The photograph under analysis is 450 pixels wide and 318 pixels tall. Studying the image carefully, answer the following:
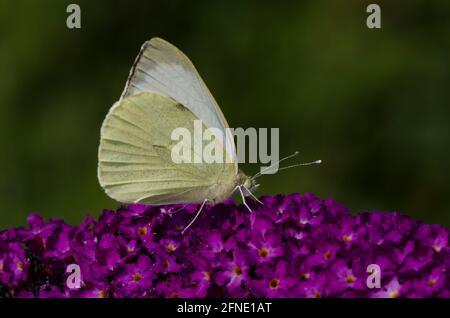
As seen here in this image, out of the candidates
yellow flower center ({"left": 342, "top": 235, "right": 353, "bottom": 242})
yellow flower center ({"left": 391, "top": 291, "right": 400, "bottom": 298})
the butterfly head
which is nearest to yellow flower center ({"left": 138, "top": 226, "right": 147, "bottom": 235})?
the butterfly head

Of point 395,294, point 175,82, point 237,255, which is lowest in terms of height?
point 395,294

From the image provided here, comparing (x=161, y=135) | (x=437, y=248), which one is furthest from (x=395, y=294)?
(x=161, y=135)

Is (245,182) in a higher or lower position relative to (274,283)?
higher

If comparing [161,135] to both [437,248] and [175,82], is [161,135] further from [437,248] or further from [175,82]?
[437,248]

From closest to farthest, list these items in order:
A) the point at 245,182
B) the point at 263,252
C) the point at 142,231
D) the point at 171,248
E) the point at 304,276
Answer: the point at 304,276 → the point at 263,252 → the point at 171,248 → the point at 142,231 → the point at 245,182

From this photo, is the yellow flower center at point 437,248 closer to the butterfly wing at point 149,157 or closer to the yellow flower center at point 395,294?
the yellow flower center at point 395,294

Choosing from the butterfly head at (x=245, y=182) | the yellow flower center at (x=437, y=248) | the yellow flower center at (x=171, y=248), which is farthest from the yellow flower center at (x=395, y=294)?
the butterfly head at (x=245, y=182)
